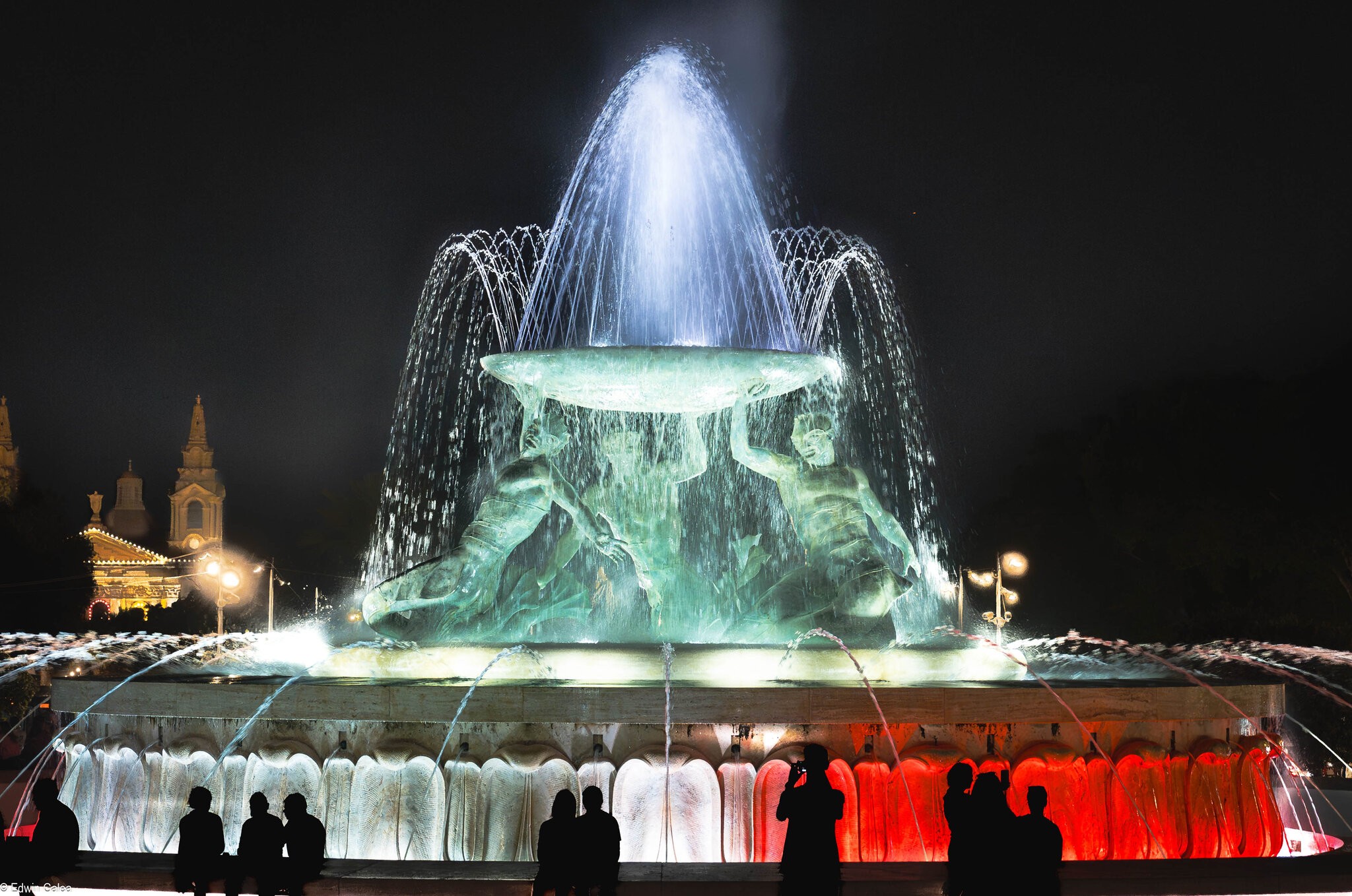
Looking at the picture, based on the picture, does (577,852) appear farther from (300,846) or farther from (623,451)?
(623,451)

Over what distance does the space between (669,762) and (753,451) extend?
15.4 feet

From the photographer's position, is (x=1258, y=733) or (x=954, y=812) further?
(x=1258, y=733)

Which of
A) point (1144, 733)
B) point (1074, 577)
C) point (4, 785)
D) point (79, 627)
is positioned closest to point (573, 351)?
point (1144, 733)

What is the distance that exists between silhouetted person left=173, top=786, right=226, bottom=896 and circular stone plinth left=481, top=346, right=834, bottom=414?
20.3 feet

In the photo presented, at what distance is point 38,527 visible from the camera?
4088 centimetres

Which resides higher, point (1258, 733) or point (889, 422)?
point (889, 422)

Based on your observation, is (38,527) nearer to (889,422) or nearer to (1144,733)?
(889,422)

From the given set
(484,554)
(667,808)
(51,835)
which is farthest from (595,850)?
(484,554)

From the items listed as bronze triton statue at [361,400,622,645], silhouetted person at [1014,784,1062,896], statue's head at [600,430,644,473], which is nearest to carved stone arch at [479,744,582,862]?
silhouetted person at [1014,784,1062,896]

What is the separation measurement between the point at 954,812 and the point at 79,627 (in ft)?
118

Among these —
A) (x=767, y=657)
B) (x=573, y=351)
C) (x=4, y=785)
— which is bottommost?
(x=4, y=785)

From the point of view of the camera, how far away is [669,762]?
7.91 metres

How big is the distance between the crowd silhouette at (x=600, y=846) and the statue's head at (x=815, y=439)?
5.83 meters

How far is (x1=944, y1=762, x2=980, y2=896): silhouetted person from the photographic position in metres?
5.71
